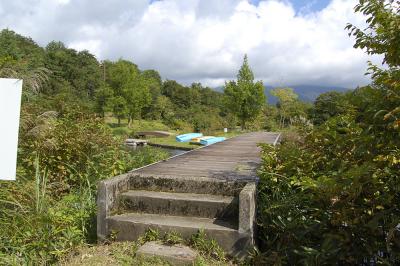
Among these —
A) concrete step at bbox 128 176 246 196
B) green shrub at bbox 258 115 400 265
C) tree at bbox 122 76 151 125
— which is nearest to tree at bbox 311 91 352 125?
green shrub at bbox 258 115 400 265

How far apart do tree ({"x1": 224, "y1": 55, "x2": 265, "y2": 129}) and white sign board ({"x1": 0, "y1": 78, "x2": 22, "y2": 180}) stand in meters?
26.8

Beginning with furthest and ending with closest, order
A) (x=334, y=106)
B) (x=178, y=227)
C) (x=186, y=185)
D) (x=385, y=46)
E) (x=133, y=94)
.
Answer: (x=133, y=94) < (x=186, y=185) < (x=334, y=106) < (x=178, y=227) < (x=385, y=46)

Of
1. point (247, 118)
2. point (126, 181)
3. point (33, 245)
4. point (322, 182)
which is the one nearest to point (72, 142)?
point (126, 181)

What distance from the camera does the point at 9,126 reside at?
302cm

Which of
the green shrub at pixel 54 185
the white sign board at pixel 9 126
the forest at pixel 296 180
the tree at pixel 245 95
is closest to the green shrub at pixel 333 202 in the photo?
the forest at pixel 296 180

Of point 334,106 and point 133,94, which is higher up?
point 133,94

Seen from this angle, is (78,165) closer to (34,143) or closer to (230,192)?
(34,143)

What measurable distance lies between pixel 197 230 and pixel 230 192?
2.48ft

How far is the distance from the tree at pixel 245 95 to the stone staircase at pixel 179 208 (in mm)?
25176

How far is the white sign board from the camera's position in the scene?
2980mm

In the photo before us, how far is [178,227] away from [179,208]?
42cm

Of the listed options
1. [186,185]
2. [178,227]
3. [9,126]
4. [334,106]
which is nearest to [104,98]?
[186,185]

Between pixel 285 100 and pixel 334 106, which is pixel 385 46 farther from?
pixel 285 100

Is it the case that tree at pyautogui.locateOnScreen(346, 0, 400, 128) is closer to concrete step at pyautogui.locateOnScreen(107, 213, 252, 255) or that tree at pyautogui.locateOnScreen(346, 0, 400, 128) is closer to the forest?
the forest
